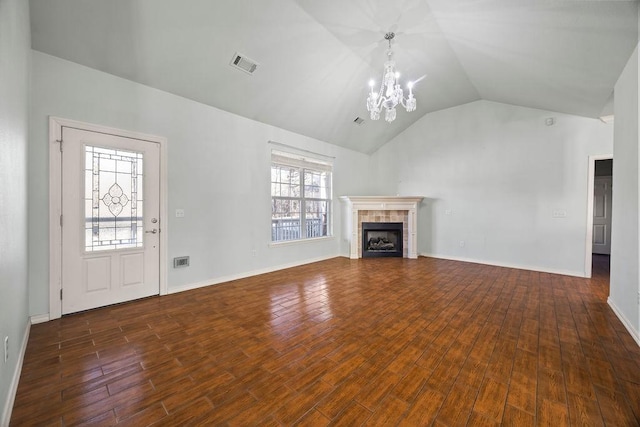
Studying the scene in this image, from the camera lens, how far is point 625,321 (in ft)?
8.45

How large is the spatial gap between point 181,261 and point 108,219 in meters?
0.98

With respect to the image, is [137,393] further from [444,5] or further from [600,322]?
[444,5]

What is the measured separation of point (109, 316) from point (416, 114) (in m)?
6.47

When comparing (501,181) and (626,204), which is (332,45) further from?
(501,181)

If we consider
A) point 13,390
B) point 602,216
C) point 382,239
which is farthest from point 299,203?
point 602,216

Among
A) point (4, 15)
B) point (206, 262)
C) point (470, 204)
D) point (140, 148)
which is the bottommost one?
point (206, 262)

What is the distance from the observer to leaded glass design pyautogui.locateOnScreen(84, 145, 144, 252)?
2.94 m

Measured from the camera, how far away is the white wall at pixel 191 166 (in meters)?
2.65

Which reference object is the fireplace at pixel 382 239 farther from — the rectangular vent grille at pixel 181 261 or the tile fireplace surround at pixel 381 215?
the rectangular vent grille at pixel 181 261

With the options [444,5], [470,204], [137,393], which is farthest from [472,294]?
[137,393]

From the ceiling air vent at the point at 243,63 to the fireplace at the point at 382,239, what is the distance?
12.7ft

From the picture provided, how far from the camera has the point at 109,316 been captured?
2.79m

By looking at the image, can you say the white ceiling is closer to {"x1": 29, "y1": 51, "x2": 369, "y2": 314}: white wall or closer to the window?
{"x1": 29, "y1": 51, "x2": 369, "y2": 314}: white wall

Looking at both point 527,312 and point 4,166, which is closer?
point 4,166
